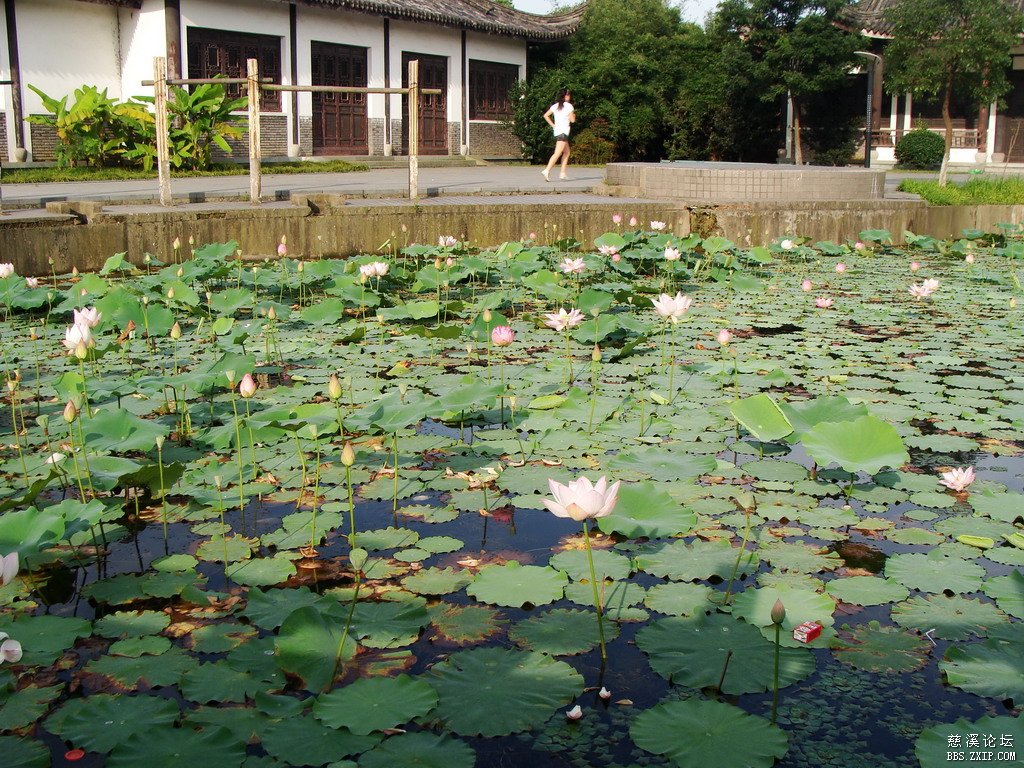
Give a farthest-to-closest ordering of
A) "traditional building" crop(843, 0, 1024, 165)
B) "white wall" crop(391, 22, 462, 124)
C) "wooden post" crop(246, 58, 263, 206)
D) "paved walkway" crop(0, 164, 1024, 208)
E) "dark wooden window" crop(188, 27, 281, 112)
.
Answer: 1. "traditional building" crop(843, 0, 1024, 165)
2. "white wall" crop(391, 22, 462, 124)
3. "dark wooden window" crop(188, 27, 281, 112)
4. "paved walkway" crop(0, 164, 1024, 208)
5. "wooden post" crop(246, 58, 263, 206)

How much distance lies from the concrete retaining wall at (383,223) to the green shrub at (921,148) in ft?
36.4

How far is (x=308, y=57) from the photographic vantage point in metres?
16.8

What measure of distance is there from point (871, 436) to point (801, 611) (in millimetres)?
783

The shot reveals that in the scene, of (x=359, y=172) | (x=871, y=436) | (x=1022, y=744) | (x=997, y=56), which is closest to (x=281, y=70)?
(x=359, y=172)

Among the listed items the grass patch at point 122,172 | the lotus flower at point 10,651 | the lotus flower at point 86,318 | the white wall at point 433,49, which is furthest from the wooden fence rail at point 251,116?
the white wall at point 433,49

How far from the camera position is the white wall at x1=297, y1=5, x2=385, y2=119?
16734 mm

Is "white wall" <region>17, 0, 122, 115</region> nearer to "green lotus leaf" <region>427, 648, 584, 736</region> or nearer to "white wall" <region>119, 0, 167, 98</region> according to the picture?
"white wall" <region>119, 0, 167, 98</region>

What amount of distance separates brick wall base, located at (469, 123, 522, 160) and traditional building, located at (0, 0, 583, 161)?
25 millimetres

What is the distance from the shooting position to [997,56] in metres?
13.7

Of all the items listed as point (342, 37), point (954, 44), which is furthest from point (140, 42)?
point (954, 44)

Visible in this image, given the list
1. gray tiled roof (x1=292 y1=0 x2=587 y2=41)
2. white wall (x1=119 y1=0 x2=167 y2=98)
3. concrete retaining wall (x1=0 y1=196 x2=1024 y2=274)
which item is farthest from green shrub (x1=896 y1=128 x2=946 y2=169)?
white wall (x1=119 y1=0 x2=167 y2=98)

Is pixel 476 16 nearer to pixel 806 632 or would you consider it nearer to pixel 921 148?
pixel 921 148

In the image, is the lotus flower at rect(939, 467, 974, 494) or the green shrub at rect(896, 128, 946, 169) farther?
the green shrub at rect(896, 128, 946, 169)

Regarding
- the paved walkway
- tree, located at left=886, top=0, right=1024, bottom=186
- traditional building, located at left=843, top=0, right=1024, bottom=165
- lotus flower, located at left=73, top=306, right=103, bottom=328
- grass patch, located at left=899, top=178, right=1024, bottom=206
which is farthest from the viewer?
traditional building, located at left=843, top=0, right=1024, bottom=165
